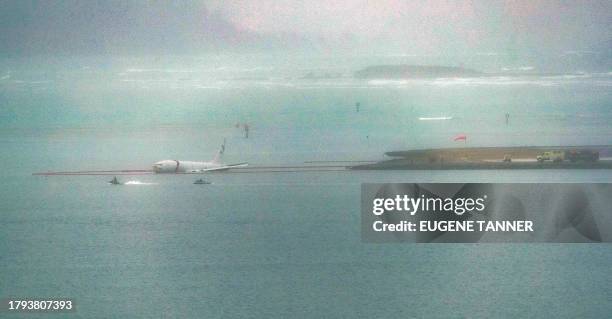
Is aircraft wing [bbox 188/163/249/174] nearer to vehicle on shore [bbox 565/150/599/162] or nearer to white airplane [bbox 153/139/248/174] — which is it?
white airplane [bbox 153/139/248/174]

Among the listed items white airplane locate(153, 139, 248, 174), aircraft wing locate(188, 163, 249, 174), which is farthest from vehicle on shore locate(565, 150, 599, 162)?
white airplane locate(153, 139, 248, 174)

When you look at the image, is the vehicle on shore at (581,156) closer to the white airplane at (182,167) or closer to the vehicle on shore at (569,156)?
the vehicle on shore at (569,156)

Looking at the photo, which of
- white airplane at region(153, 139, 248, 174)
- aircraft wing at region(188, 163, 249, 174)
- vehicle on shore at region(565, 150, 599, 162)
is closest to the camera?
vehicle on shore at region(565, 150, 599, 162)

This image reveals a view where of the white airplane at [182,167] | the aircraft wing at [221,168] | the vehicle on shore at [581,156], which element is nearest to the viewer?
the vehicle on shore at [581,156]

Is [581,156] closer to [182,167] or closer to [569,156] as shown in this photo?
[569,156]

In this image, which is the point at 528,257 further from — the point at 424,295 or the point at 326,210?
the point at 326,210

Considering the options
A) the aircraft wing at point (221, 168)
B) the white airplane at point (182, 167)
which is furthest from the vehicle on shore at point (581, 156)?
the white airplane at point (182, 167)

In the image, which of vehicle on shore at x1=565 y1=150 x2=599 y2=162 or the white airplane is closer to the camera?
vehicle on shore at x1=565 y1=150 x2=599 y2=162

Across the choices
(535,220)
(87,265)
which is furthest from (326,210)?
(87,265)

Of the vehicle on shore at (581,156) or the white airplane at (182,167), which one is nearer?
the vehicle on shore at (581,156)

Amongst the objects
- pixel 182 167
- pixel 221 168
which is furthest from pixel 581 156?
pixel 182 167

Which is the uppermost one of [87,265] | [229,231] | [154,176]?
[154,176]
